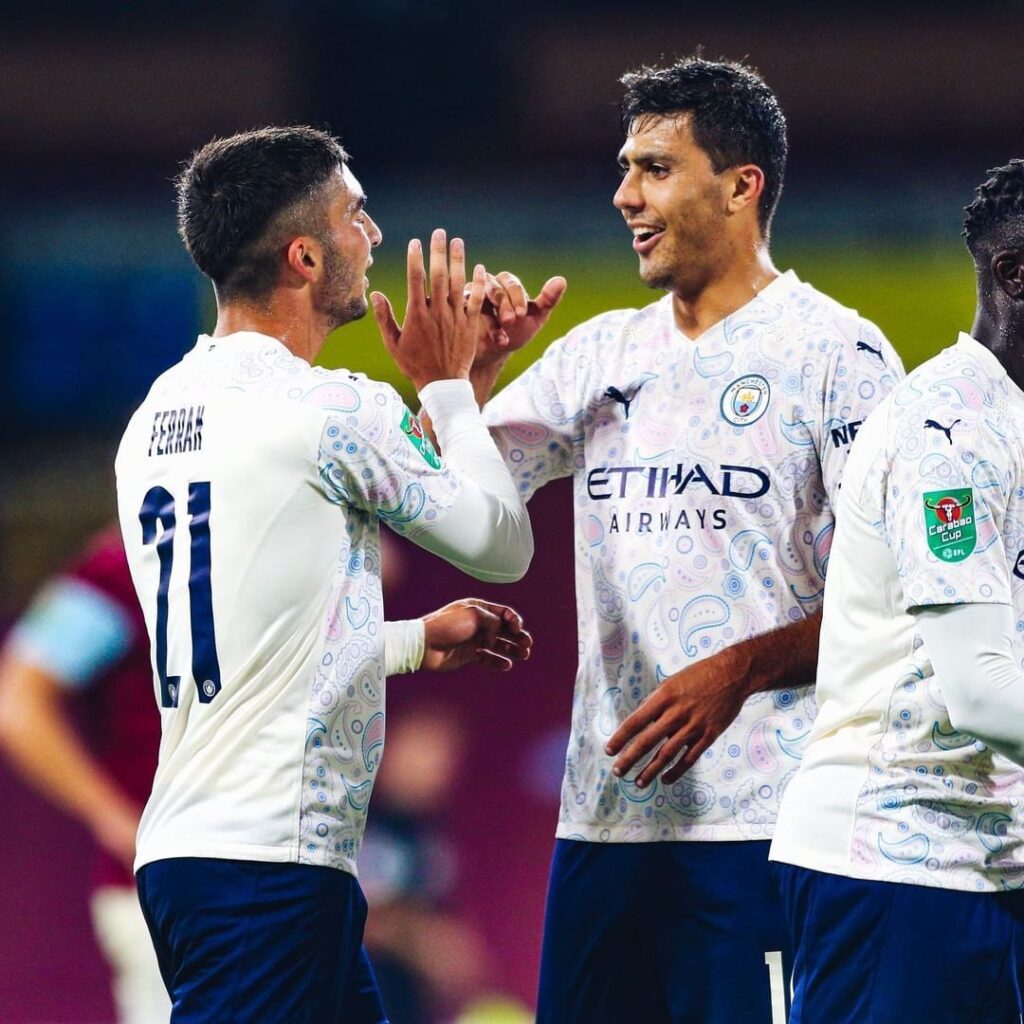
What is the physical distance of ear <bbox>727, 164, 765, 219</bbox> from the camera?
2.81m

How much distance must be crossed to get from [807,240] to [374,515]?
279 cm

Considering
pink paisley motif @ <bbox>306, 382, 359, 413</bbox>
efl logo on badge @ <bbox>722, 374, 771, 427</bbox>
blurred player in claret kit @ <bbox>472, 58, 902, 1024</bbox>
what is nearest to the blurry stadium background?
blurred player in claret kit @ <bbox>472, 58, 902, 1024</bbox>

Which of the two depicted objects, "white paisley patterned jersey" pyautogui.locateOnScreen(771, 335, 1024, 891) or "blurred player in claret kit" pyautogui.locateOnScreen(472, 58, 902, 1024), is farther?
"blurred player in claret kit" pyautogui.locateOnScreen(472, 58, 902, 1024)

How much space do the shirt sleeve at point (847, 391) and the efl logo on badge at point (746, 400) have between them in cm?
9

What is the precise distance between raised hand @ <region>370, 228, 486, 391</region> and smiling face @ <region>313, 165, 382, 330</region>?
0.10m

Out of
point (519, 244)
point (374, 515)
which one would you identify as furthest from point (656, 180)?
point (519, 244)

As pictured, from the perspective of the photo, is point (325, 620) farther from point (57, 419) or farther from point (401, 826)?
point (57, 419)

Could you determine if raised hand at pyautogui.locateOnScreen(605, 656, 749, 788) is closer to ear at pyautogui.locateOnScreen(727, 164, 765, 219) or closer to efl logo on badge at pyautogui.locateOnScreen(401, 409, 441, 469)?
efl logo on badge at pyautogui.locateOnScreen(401, 409, 441, 469)

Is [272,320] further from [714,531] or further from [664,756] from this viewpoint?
[664,756]

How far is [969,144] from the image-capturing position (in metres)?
4.78

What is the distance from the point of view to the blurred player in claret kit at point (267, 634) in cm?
213

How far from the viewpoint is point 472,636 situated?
8.61ft

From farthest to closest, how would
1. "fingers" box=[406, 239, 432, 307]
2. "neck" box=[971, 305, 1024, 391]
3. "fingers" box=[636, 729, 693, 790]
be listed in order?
"fingers" box=[406, 239, 432, 307] < "fingers" box=[636, 729, 693, 790] < "neck" box=[971, 305, 1024, 391]

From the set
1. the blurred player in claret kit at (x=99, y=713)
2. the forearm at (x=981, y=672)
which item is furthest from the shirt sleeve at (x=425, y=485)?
the blurred player in claret kit at (x=99, y=713)
